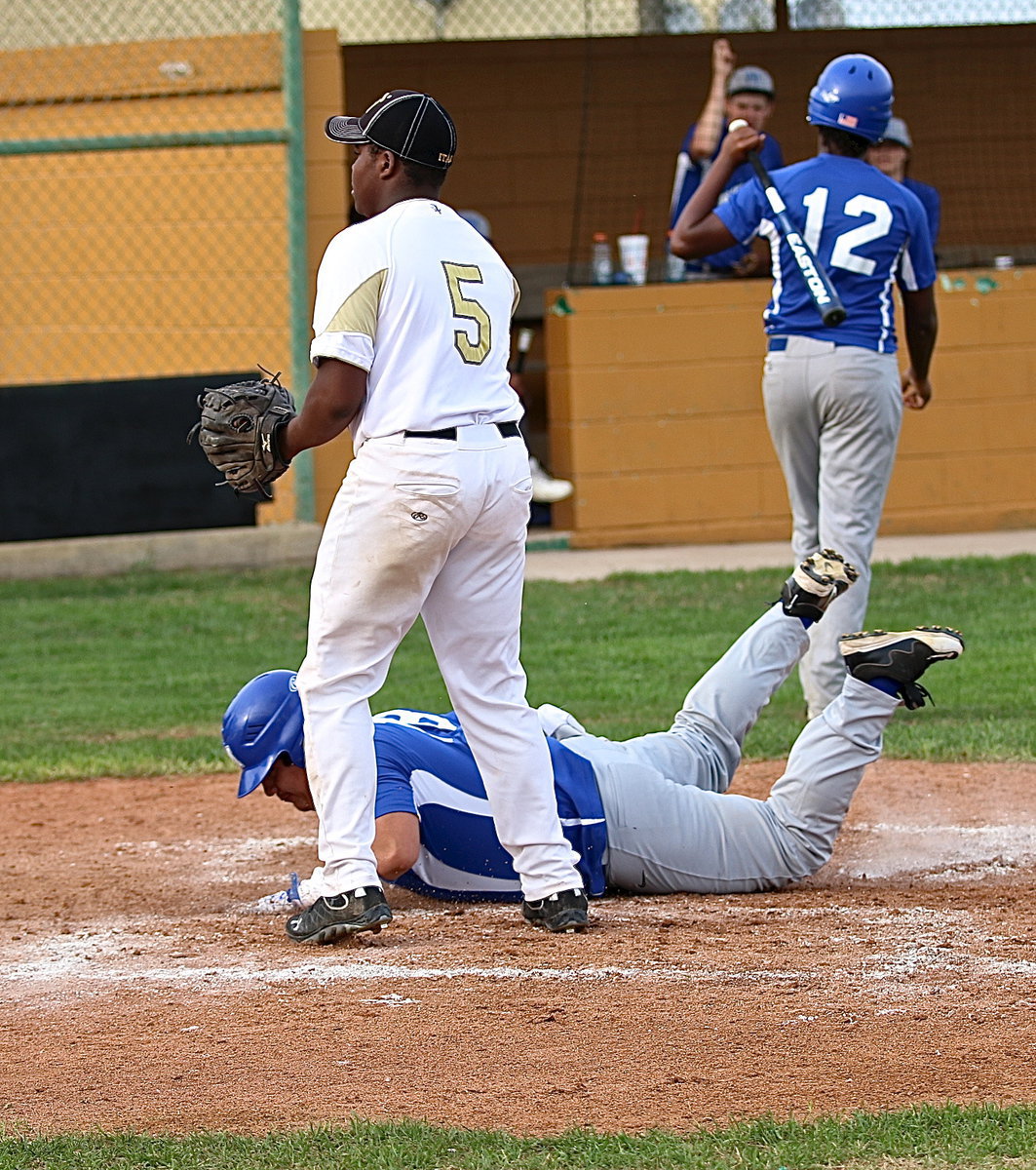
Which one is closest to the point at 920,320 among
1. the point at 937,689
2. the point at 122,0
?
the point at 937,689

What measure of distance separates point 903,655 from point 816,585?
0.49m

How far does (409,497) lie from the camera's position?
3979 millimetres

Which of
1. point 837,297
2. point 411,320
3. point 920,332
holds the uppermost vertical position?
point 837,297

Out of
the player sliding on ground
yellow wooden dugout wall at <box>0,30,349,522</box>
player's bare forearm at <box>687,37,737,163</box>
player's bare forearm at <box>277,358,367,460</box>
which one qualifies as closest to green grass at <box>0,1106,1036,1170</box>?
the player sliding on ground

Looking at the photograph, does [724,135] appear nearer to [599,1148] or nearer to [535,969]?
[535,969]

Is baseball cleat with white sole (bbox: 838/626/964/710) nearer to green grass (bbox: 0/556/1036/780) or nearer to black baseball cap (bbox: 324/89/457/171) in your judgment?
black baseball cap (bbox: 324/89/457/171)

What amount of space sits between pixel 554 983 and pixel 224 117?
8.98 m

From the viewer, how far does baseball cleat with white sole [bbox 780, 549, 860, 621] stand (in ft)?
16.7

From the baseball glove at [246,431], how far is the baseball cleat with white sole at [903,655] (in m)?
1.67

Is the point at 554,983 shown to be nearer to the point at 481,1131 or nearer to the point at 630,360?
the point at 481,1131

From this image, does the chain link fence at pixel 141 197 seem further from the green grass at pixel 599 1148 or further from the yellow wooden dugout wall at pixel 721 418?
the green grass at pixel 599 1148

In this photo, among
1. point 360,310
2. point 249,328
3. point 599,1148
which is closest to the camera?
point 599,1148

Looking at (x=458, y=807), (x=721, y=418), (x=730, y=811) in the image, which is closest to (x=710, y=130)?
(x=721, y=418)

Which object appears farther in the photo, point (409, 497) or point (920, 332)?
point (920, 332)
